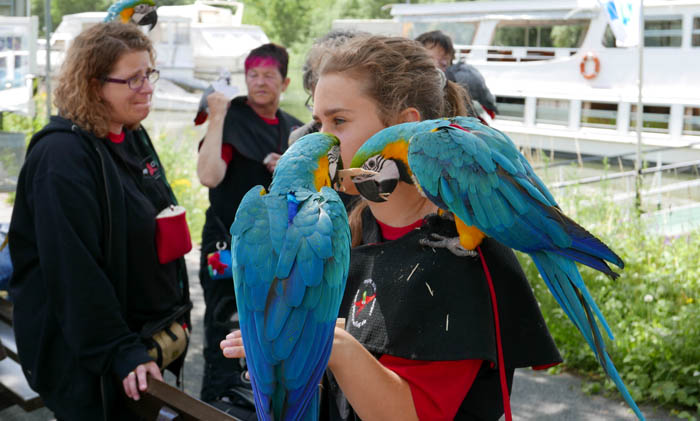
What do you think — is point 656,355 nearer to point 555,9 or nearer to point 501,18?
point 555,9

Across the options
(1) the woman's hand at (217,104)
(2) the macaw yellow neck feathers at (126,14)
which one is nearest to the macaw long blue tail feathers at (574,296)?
(2) the macaw yellow neck feathers at (126,14)

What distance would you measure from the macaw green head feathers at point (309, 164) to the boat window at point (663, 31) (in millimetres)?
11341

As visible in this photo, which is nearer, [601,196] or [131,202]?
[131,202]

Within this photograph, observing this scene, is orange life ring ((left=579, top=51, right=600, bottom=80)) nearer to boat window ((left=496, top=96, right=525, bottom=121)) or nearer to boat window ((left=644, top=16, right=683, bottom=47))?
boat window ((left=644, top=16, right=683, bottom=47))

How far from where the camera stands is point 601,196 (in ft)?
18.1

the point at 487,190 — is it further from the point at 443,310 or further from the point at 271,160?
the point at 271,160

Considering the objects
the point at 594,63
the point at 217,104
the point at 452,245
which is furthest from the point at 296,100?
the point at 452,245

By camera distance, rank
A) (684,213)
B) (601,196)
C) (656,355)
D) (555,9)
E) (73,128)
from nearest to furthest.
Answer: (73,128), (656,355), (601,196), (684,213), (555,9)

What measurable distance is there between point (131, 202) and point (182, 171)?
5.85m

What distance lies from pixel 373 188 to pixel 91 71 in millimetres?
1731

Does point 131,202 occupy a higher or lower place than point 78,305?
higher

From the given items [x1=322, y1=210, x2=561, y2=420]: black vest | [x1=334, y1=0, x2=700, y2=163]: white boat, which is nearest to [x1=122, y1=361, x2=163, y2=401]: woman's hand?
[x1=322, y1=210, x2=561, y2=420]: black vest

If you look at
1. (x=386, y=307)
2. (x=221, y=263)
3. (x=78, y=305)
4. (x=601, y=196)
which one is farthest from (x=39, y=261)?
(x=601, y=196)

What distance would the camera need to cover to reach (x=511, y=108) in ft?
45.4
